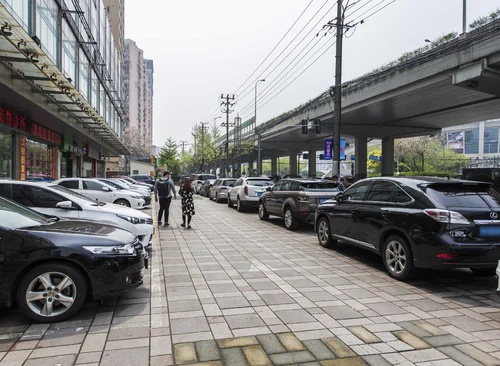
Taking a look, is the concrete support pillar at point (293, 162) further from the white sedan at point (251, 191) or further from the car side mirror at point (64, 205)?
the car side mirror at point (64, 205)

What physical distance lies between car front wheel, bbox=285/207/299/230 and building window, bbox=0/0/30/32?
34.1ft

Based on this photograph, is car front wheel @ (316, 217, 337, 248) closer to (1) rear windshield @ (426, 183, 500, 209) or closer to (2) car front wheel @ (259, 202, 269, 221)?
(1) rear windshield @ (426, 183, 500, 209)

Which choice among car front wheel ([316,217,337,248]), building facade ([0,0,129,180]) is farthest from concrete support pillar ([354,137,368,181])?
car front wheel ([316,217,337,248])

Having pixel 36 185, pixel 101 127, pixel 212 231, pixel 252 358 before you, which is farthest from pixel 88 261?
pixel 101 127

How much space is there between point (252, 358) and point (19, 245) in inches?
105

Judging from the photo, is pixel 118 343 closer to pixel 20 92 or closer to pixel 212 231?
pixel 212 231

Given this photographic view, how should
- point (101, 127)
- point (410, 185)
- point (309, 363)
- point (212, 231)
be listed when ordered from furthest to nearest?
point (101, 127)
point (212, 231)
point (410, 185)
point (309, 363)

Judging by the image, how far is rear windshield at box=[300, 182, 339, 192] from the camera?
10750mm

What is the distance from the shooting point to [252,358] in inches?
128

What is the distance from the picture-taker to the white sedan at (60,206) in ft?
23.6

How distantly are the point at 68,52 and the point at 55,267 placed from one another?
19.6 metres

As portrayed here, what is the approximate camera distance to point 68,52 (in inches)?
795

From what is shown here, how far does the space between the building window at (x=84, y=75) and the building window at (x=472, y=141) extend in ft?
312

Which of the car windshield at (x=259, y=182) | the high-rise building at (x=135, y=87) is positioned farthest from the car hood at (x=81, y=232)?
the high-rise building at (x=135, y=87)
